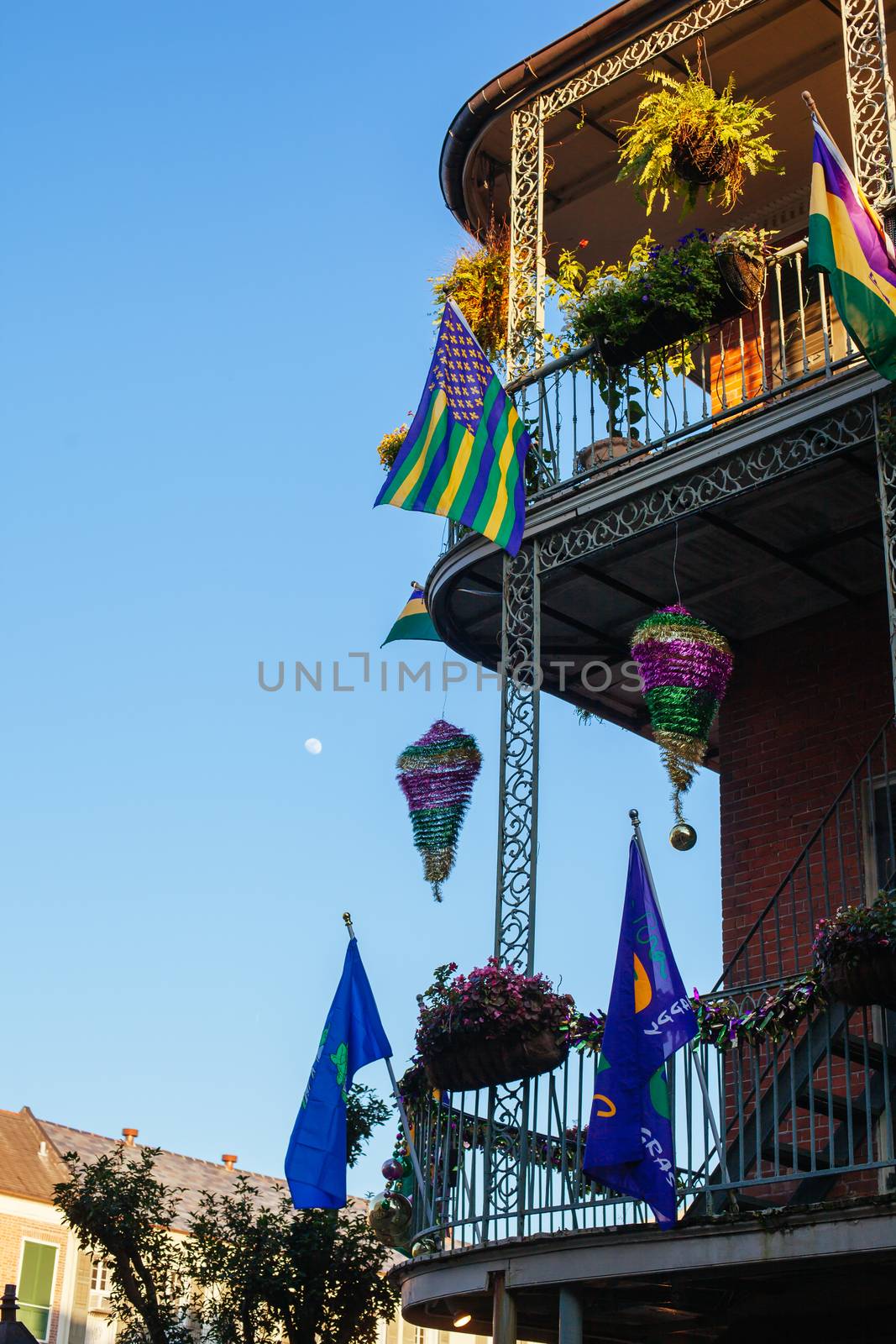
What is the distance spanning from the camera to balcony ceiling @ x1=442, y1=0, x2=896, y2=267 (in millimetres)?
10867

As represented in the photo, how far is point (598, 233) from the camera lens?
12.9 m

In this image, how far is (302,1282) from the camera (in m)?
10.9

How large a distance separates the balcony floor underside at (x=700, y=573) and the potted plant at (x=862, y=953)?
2.82 meters

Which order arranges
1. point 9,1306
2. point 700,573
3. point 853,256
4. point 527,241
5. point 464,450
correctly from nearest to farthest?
point 853,256 → point 464,450 → point 700,573 → point 9,1306 → point 527,241

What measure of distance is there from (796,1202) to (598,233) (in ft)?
27.0

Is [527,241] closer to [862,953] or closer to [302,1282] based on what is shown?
[862,953]

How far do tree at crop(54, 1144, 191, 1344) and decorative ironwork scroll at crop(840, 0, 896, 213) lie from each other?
8295mm

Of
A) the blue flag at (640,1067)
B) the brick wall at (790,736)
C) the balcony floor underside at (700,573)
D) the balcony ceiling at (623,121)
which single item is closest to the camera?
the blue flag at (640,1067)

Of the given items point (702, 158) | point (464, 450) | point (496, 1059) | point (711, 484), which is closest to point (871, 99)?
point (702, 158)

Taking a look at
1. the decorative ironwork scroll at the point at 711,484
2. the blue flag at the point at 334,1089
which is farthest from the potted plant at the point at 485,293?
the blue flag at the point at 334,1089

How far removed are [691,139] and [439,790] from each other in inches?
176

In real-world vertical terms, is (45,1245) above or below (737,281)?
below

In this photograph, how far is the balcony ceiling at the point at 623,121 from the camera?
35.7 ft

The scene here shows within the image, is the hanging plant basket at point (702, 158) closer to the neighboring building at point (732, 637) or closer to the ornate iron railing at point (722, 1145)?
the neighboring building at point (732, 637)
